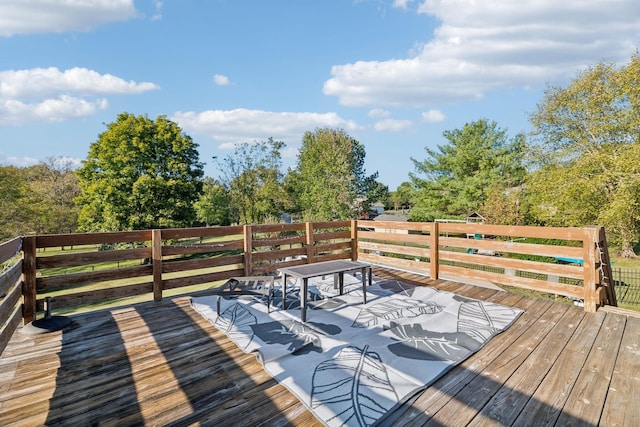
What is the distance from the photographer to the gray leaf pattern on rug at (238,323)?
314 cm

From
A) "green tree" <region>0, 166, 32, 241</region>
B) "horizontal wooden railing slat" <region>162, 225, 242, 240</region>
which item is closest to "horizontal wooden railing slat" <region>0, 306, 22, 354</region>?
"horizontal wooden railing slat" <region>162, 225, 242, 240</region>

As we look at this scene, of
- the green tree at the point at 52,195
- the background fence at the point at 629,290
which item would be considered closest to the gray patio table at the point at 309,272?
the background fence at the point at 629,290

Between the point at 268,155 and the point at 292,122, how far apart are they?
26.7 ft

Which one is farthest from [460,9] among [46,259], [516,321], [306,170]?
[306,170]

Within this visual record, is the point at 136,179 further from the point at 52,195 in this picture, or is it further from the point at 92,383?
the point at 92,383

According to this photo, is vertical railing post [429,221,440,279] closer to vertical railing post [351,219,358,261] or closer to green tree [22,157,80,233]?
vertical railing post [351,219,358,261]

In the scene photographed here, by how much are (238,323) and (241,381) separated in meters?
1.22

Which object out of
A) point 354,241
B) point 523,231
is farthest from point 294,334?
point 354,241

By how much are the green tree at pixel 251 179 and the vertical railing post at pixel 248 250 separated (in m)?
13.9

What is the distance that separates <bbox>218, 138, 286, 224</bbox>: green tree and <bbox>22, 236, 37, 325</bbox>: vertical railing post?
50.4 ft

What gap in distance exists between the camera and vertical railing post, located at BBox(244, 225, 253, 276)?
5266 millimetres

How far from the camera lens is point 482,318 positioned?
3688 mm

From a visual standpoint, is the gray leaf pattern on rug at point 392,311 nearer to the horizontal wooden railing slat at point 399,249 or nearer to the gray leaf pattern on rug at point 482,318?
the gray leaf pattern on rug at point 482,318

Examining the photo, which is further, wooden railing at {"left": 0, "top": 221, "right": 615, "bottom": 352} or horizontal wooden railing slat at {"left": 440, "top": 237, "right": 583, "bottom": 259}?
horizontal wooden railing slat at {"left": 440, "top": 237, "right": 583, "bottom": 259}
